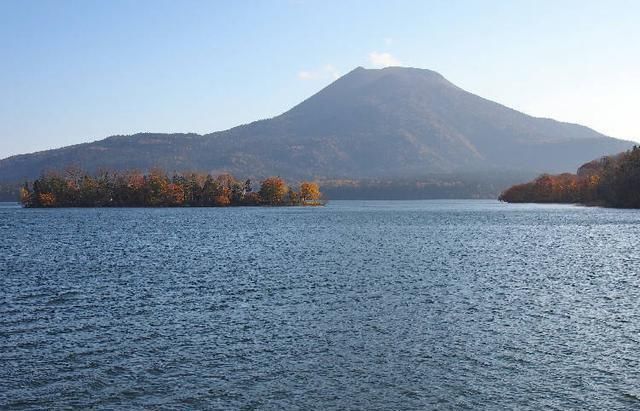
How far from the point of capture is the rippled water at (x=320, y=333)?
2227cm

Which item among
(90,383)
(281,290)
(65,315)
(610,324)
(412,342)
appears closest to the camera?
(90,383)

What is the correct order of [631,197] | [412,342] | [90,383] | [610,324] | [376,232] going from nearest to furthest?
[90,383] → [412,342] → [610,324] → [376,232] → [631,197]

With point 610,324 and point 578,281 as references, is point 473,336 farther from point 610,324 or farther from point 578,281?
point 578,281

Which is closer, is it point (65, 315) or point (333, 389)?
point (333, 389)

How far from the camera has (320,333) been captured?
103 feet

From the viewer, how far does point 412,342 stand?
96.7ft

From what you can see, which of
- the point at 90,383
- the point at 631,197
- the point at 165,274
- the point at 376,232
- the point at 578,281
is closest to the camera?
the point at 90,383

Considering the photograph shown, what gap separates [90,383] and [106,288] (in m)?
23.3

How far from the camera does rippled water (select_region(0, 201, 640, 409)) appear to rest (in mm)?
22266

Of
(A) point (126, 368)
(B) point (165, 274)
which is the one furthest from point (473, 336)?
(B) point (165, 274)

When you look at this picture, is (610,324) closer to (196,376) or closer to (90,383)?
(196,376)

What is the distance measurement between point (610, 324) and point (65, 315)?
2977cm

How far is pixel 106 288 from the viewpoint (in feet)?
149

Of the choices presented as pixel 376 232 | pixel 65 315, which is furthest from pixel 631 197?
pixel 65 315
